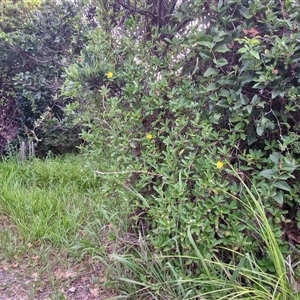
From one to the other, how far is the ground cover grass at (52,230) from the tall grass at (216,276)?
1.15 ft

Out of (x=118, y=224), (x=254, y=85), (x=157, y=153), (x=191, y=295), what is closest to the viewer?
(x=254, y=85)

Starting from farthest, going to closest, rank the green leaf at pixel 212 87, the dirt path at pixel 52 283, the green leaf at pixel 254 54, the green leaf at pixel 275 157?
the dirt path at pixel 52 283
the green leaf at pixel 212 87
the green leaf at pixel 275 157
the green leaf at pixel 254 54

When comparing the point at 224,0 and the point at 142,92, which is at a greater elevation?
the point at 224,0

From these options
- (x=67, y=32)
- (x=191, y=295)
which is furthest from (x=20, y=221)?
(x=67, y=32)

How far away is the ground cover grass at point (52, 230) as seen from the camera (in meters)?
2.25

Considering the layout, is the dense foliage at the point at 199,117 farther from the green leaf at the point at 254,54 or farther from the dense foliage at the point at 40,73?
the dense foliage at the point at 40,73


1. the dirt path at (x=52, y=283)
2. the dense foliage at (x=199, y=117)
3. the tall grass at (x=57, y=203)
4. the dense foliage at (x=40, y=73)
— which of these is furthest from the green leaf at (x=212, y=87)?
the dense foliage at (x=40, y=73)

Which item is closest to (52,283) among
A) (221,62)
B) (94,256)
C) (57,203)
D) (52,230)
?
(94,256)

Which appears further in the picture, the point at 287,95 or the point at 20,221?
the point at 20,221

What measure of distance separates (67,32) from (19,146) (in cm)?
156

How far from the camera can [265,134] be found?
1782mm

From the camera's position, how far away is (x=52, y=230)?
263 centimetres

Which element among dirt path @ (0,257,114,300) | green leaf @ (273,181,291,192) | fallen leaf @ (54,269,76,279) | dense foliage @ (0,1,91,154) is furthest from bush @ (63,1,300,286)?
dense foliage @ (0,1,91,154)

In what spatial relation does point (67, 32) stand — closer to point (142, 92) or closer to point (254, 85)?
point (142, 92)
